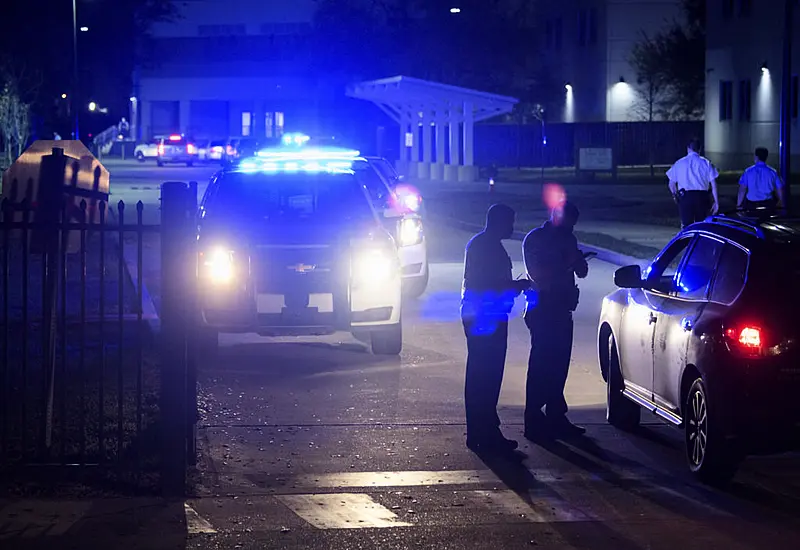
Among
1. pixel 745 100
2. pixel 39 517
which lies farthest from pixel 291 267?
pixel 745 100

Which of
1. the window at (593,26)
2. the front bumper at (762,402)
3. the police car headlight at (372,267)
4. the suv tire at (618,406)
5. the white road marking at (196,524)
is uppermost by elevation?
the window at (593,26)

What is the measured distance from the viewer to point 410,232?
1764 cm

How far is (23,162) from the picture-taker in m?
8.66

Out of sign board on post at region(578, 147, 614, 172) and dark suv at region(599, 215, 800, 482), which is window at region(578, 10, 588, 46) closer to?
sign board on post at region(578, 147, 614, 172)

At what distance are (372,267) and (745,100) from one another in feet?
140

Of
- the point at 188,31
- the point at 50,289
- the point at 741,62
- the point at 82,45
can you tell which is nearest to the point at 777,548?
the point at 50,289

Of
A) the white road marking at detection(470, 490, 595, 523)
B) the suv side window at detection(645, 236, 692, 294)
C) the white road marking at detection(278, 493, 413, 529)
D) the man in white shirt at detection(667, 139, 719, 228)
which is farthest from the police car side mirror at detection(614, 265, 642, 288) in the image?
the man in white shirt at detection(667, 139, 719, 228)

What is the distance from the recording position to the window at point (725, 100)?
5384cm

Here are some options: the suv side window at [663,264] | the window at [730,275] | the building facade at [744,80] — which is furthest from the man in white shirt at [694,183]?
the building facade at [744,80]

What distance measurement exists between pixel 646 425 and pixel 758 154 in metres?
11.4

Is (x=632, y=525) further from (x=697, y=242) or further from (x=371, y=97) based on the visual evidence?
(x=371, y=97)

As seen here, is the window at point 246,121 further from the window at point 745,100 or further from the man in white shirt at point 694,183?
the man in white shirt at point 694,183

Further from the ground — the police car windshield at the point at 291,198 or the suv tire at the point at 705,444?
the police car windshield at the point at 291,198

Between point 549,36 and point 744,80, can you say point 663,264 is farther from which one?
point 549,36
